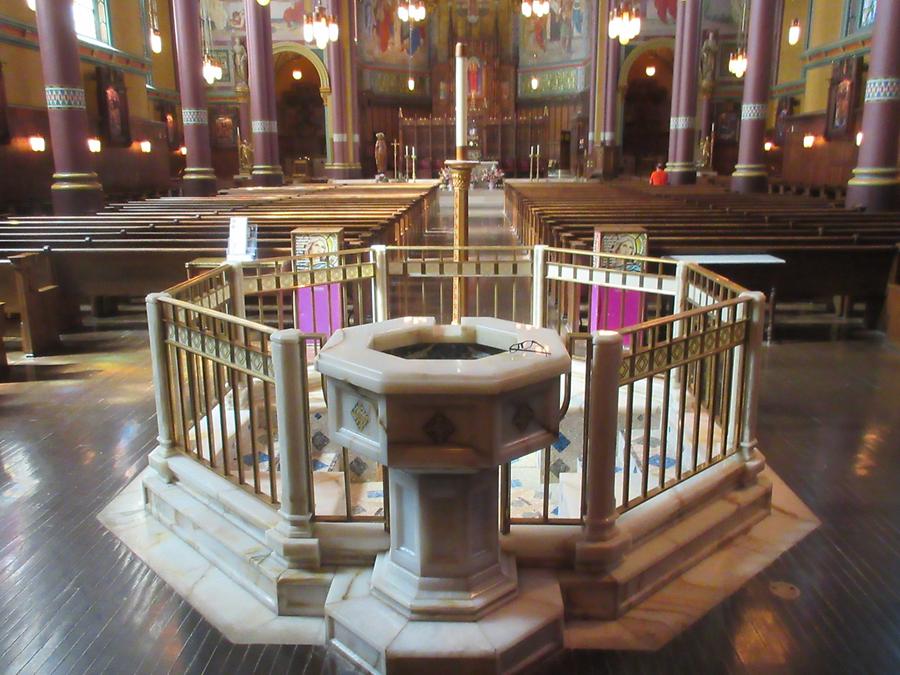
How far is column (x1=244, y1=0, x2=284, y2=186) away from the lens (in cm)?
2081

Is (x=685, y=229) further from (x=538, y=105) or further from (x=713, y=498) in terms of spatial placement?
(x=538, y=105)

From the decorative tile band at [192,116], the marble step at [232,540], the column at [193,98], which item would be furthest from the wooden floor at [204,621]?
the decorative tile band at [192,116]

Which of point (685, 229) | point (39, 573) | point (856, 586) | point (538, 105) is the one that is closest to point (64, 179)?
point (685, 229)

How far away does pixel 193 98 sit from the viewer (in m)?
18.3

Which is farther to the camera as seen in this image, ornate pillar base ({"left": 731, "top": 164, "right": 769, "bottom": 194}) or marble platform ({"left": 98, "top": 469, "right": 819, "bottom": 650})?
ornate pillar base ({"left": 731, "top": 164, "right": 769, "bottom": 194})

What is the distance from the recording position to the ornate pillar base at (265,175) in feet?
71.8

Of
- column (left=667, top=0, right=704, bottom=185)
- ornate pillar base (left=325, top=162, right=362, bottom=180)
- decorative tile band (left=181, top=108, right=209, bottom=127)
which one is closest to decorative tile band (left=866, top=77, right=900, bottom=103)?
column (left=667, top=0, right=704, bottom=185)

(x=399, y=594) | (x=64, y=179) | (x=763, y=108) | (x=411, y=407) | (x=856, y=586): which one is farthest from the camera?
(x=763, y=108)

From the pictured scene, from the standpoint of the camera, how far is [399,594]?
269cm

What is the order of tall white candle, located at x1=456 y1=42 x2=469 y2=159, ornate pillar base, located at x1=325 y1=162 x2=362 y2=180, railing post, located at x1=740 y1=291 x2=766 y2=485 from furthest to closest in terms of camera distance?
ornate pillar base, located at x1=325 y1=162 x2=362 y2=180 < tall white candle, located at x1=456 y1=42 x2=469 y2=159 < railing post, located at x1=740 y1=291 x2=766 y2=485

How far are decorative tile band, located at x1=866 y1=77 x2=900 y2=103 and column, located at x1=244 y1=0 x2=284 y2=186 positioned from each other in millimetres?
15635

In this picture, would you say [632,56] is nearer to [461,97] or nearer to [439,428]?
[461,97]

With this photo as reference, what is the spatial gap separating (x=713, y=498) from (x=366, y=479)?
2.43 meters

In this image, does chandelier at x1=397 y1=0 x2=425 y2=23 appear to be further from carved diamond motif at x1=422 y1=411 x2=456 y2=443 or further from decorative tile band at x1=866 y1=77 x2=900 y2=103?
carved diamond motif at x1=422 y1=411 x2=456 y2=443
